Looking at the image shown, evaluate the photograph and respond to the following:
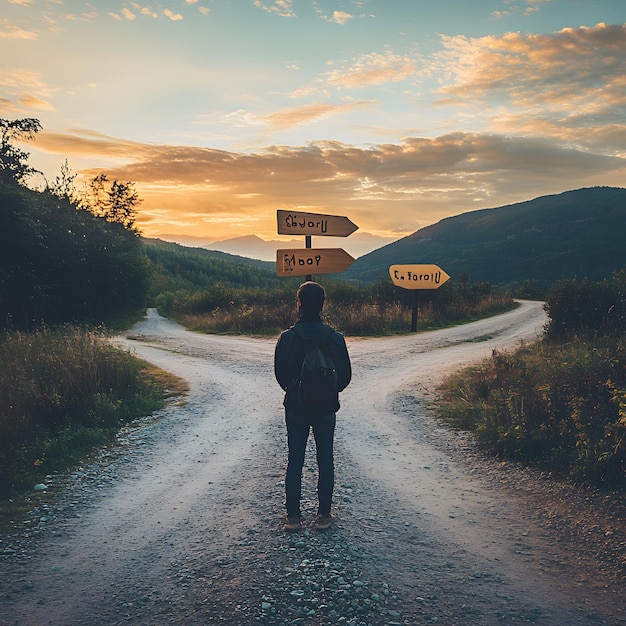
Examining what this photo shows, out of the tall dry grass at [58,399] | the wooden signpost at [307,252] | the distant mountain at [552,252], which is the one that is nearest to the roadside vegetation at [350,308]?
the tall dry grass at [58,399]

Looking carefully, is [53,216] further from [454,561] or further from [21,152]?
[454,561]

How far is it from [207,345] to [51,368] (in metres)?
8.82

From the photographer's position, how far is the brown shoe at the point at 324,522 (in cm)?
479

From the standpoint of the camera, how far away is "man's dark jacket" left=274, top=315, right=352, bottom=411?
473 cm

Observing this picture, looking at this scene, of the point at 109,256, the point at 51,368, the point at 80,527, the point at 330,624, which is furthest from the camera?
the point at 109,256

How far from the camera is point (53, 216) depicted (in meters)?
24.7

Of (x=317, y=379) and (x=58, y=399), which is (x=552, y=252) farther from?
(x=317, y=379)

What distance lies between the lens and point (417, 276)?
18828 mm

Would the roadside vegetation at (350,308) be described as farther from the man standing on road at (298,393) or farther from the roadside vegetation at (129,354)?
the man standing on road at (298,393)

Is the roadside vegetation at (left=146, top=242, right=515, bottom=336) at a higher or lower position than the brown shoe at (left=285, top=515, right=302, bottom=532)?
higher

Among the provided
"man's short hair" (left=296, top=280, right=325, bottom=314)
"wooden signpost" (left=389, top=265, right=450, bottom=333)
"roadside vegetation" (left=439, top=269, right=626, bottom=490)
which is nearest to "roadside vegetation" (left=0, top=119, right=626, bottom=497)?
"roadside vegetation" (left=439, top=269, right=626, bottom=490)

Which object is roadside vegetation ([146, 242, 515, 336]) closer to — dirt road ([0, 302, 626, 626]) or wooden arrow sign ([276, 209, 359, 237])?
wooden arrow sign ([276, 209, 359, 237])

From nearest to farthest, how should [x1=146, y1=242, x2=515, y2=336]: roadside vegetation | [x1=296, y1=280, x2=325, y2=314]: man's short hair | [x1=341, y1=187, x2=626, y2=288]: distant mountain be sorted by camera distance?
[x1=296, y1=280, x2=325, y2=314]: man's short hair, [x1=146, y1=242, x2=515, y2=336]: roadside vegetation, [x1=341, y1=187, x2=626, y2=288]: distant mountain

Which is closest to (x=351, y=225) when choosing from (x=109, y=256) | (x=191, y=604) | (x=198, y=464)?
(x=198, y=464)
